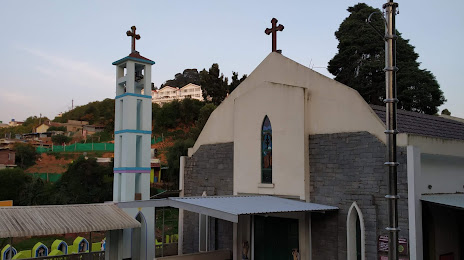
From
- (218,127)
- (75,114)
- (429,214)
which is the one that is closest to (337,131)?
(429,214)

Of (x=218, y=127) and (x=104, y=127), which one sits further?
(x=104, y=127)

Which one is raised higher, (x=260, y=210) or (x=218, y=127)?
(x=218, y=127)

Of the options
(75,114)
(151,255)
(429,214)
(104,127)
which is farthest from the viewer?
(75,114)

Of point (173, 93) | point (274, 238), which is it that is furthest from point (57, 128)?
point (274, 238)

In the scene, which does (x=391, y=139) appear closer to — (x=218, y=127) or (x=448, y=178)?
(x=448, y=178)

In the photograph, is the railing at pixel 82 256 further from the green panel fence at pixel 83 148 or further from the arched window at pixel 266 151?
the green panel fence at pixel 83 148

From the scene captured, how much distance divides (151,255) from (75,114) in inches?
3730

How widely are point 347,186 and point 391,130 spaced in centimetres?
467

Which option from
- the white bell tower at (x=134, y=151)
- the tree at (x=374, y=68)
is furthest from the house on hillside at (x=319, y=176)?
the tree at (x=374, y=68)

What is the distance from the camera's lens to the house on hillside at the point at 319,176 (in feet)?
31.7

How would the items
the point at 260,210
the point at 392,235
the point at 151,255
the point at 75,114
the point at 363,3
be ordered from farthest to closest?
the point at 75,114, the point at 363,3, the point at 151,255, the point at 260,210, the point at 392,235

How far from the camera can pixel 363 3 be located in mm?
30906

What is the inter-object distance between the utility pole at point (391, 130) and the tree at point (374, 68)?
786 inches

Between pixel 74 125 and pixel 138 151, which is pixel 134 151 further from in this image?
pixel 74 125
